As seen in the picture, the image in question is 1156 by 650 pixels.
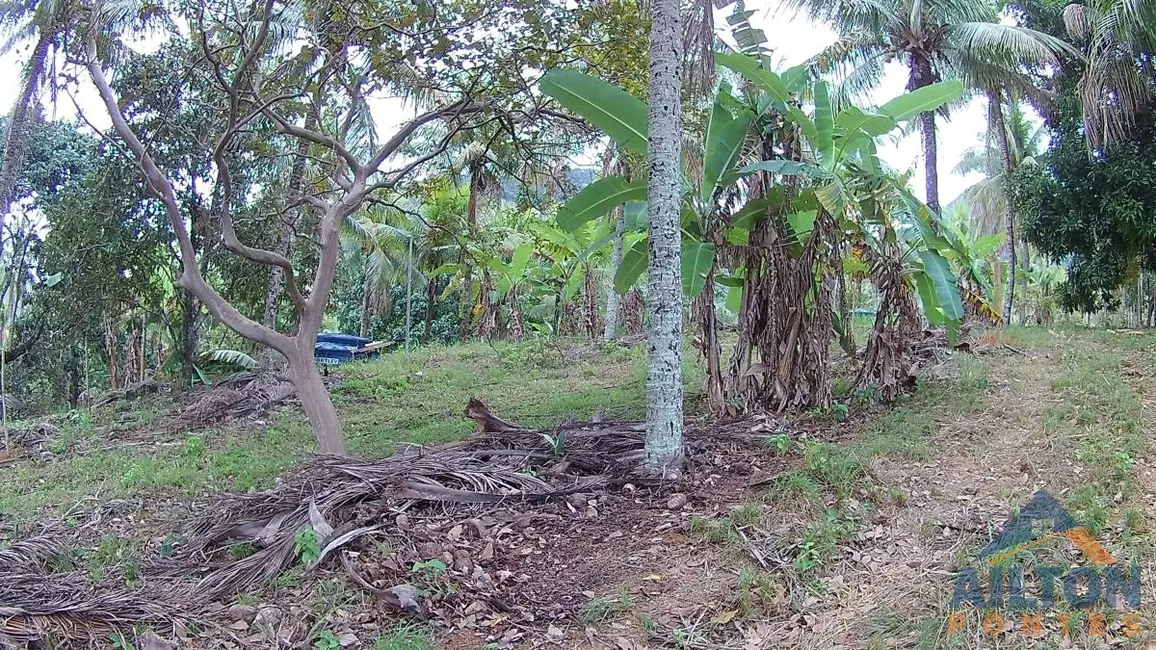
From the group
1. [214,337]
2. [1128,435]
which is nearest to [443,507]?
[1128,435]

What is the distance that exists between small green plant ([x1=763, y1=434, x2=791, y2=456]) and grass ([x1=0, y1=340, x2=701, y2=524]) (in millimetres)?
1805

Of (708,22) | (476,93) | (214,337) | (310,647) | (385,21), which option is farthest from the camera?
(214,337)

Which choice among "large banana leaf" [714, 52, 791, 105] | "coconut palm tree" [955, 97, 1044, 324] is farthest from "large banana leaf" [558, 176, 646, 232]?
"coconut palm tree" [955, 97, 1044, 324]

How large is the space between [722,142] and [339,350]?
38.1ft

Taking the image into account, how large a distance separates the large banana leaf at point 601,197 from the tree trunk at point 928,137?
28.1ft

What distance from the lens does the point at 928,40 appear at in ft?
44.0

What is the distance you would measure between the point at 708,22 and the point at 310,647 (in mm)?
4918

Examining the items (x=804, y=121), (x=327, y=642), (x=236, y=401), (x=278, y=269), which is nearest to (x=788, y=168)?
(x=804, y=121)

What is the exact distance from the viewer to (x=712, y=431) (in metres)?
6.12

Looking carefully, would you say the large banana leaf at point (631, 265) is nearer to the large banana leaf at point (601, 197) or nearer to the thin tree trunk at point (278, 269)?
the large banana leaf at point (601, 197)

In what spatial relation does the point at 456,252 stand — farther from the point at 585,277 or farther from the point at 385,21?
the point at 385,21

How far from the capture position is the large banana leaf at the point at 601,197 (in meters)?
6.31

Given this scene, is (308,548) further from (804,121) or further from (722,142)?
(804,121)

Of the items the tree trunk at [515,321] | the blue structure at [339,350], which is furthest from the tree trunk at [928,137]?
the blue structure at [339,350]
